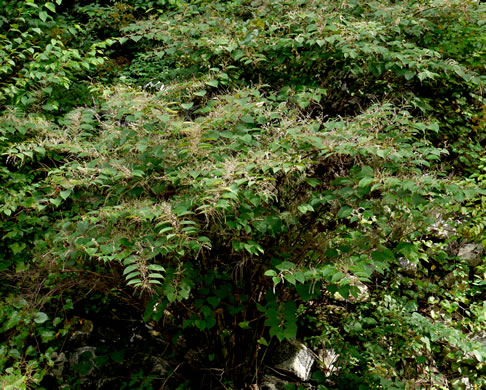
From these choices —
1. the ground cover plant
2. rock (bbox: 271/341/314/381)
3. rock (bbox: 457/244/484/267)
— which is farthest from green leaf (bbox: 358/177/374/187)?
rock (bbox: 457/244/484/267)

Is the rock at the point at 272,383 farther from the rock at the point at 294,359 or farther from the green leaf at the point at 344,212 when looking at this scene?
the green leaf at the point at 344,212

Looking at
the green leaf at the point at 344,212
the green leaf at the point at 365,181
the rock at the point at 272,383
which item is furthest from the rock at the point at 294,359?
the green leaf at the point at 365,181

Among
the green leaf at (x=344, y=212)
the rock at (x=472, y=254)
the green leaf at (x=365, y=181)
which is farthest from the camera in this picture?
the rock at (x=472, y=254)

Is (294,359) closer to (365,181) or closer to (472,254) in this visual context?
(365,181)

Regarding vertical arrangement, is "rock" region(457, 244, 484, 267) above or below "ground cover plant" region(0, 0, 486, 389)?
below

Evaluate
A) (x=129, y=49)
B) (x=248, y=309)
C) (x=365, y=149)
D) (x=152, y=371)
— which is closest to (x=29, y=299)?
(x=152, y=371)

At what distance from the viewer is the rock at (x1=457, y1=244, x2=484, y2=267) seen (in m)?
3.87

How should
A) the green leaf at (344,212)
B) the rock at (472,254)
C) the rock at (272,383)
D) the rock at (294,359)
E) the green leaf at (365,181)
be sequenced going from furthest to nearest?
the rock at (472,254) < the rock at (294,359) < the rock at (272,383) < the green leaf at (344,212) < the green leaf at (365,181)

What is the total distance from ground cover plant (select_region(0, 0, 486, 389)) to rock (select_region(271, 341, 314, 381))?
0.28 feet

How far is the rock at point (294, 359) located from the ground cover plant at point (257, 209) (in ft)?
0.28

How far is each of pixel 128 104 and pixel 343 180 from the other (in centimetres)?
119

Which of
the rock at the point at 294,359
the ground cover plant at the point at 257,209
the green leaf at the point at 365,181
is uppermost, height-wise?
the green leaf at the point at 365,181

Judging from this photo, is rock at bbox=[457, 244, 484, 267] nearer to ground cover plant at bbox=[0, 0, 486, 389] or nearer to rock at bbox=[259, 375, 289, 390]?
ground cover plant at bbox=[0, 0, 486, 389]

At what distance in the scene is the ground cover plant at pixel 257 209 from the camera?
2113 millimetres
